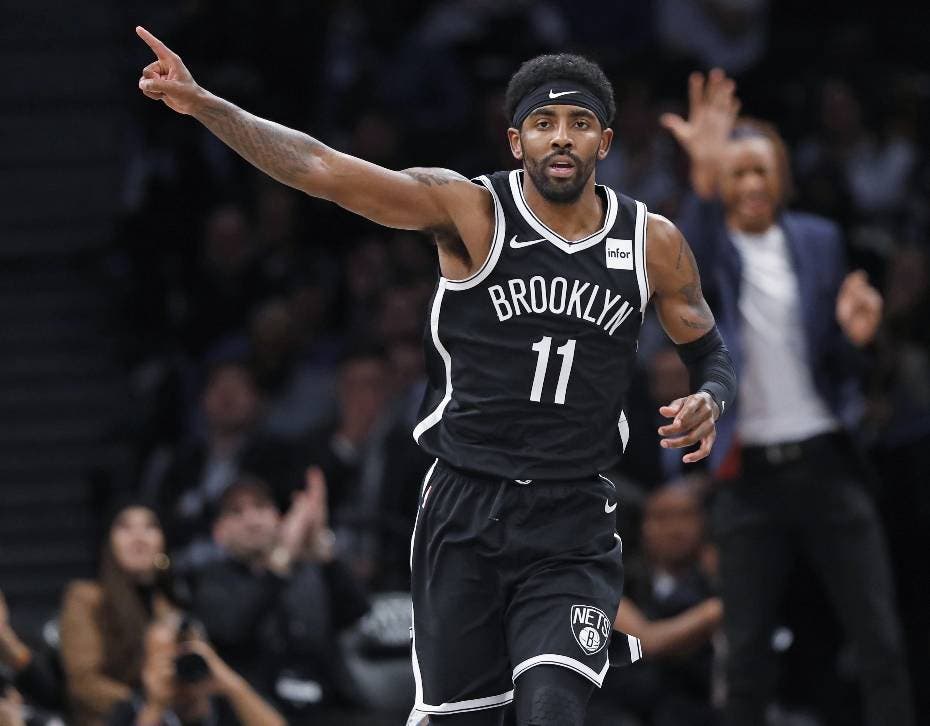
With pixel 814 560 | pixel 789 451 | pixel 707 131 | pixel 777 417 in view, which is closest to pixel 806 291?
pixel 777 417

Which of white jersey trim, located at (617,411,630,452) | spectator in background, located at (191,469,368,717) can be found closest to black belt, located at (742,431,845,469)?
white jersey trim, located at (617,411,630,452)

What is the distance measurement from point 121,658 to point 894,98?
586 cm

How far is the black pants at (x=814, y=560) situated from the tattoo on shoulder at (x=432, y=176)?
7.22ft

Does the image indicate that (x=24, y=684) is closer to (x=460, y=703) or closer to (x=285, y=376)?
(x=285, y=376)

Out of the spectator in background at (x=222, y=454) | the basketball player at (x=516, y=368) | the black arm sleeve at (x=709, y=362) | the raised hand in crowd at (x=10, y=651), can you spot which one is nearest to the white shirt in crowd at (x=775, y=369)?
the black arm sleeve at (x=709, y=362)

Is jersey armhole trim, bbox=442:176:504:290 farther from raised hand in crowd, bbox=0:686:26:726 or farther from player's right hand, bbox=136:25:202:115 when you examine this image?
raised hand in crowd, bbox=0:686:26:726

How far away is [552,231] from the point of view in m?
5.23

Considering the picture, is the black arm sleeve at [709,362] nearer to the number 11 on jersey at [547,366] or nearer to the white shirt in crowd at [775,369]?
the number 11 on jersey at [547,366]

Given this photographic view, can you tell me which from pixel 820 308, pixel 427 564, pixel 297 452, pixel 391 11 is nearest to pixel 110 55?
pixel 391 11

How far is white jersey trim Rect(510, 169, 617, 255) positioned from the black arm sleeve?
47 cm

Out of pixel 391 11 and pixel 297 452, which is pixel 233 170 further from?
pixel 297 452

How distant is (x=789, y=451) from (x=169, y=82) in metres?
2.96

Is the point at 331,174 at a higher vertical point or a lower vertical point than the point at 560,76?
lower

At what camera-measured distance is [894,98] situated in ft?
37.1
